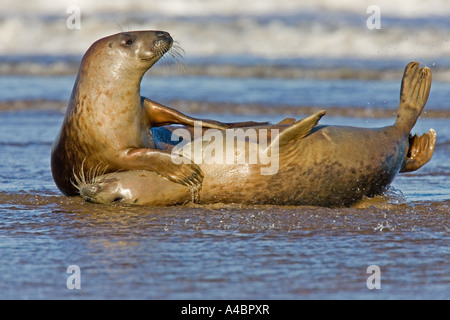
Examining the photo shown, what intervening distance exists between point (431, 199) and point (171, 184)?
7.30 feet

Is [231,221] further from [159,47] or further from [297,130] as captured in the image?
[159,47]

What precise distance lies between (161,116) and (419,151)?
7.29 feet

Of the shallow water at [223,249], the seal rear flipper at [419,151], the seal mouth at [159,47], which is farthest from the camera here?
the seal rear flipper at [419,151]

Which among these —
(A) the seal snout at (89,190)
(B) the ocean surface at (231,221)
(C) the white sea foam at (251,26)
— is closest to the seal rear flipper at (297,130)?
(B) the ocean surface at (231,221)

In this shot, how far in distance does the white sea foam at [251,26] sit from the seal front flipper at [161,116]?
14.0m

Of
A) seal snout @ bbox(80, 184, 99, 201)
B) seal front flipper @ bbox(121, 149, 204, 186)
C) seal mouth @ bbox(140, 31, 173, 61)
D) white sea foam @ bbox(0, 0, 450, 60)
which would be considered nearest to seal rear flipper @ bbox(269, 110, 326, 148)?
seal front flipper @ bbox(121, 149, 204, 186)

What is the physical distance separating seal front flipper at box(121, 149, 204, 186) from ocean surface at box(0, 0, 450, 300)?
0.79ft

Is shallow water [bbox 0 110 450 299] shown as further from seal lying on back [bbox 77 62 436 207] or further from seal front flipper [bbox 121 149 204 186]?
seal front flipper [bbox 121 149 204 186]

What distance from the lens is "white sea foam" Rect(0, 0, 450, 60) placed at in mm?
21766

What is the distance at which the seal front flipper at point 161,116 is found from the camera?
650 centimetres

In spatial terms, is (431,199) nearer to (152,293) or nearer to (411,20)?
(152,293)

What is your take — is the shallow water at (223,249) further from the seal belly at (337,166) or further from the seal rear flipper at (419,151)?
the seal rear flipper at (419,151)

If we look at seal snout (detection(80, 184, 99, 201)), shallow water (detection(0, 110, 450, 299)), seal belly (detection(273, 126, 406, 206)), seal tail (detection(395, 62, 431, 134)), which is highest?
seal tail (detection(395, 62, 431, 134))

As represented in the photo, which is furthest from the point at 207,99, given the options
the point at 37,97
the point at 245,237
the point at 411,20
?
the point at 411,20
